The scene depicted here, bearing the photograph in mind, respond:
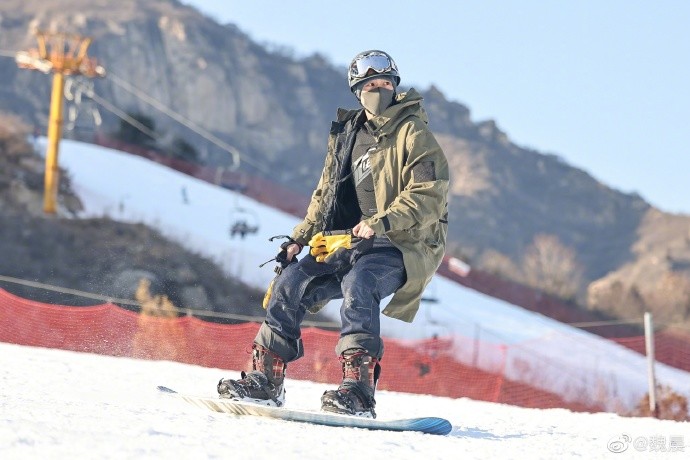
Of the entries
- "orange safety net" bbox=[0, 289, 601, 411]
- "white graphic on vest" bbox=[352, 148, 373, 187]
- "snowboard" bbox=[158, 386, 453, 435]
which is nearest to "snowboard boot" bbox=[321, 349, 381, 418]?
"snowboard" bbox=[158, 386, 453, 435]

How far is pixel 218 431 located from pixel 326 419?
85cm

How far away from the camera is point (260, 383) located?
18.9 ft

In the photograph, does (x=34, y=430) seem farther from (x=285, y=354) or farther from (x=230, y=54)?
(x=230, y=54)

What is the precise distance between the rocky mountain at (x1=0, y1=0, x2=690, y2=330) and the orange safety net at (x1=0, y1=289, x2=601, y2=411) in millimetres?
79247

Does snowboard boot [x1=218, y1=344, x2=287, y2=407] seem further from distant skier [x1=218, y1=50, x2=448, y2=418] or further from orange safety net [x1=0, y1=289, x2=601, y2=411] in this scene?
orange safety net [x1=0, y1=289, x2=601, y2=411]

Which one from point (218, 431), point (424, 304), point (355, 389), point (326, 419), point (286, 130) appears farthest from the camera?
point (286, 130)

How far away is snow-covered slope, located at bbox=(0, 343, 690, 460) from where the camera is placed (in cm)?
400

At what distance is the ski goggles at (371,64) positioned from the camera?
6.06 metres

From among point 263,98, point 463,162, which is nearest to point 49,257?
point 263,98

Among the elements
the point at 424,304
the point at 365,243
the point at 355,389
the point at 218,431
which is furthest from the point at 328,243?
the point at 424,304

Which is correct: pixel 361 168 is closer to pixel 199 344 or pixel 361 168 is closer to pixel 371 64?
pixel 371 64

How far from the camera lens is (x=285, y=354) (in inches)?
231

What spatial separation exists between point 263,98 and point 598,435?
13585 centimetres

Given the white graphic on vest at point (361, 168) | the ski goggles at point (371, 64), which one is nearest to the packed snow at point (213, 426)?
the white graphic on vest at point (361, 168)
